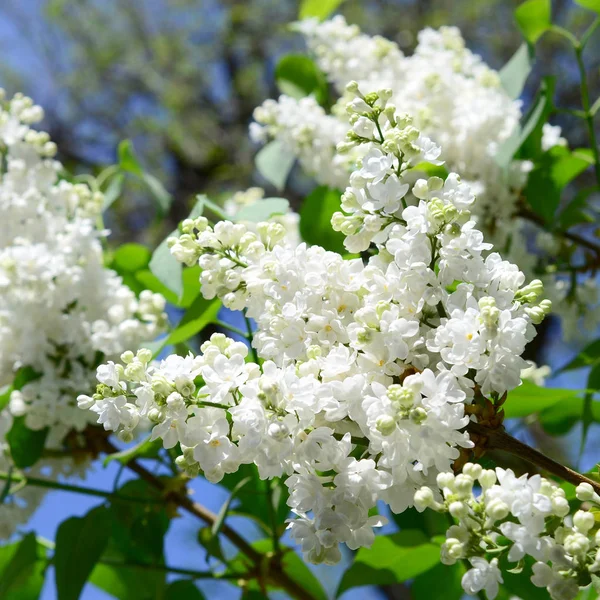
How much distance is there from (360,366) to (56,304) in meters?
0.70

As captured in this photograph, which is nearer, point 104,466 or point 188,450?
point 188,450

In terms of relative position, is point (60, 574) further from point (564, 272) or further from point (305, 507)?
point (564, 272)

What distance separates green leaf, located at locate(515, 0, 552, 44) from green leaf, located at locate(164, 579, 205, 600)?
104cm

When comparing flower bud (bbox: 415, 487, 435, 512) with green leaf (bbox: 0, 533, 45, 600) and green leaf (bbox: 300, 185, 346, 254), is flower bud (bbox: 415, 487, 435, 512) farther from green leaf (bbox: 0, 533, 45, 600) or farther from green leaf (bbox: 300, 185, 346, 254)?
green leaf (bbox: 0, 533, 45, 600)

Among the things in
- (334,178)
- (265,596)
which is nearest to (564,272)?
(334,178)

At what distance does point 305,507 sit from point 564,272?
931 millimetres

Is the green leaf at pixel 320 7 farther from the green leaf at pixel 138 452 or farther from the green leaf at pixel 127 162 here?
the green leaf at pixel 138 452

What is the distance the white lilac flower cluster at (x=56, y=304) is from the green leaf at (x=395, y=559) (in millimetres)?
452

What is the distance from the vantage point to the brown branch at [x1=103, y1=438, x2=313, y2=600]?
1.13 metres

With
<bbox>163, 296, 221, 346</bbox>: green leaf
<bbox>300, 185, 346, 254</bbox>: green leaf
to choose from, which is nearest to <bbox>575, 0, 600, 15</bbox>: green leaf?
<bbox>300, 185, 346, 254</bbox>: green leaf

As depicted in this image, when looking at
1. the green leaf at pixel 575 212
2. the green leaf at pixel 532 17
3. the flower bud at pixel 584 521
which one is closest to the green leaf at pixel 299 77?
the green leaf at pixel 532 17

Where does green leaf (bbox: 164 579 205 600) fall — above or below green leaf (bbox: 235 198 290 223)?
below

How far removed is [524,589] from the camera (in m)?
0.92

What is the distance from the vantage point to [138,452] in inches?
43.6
